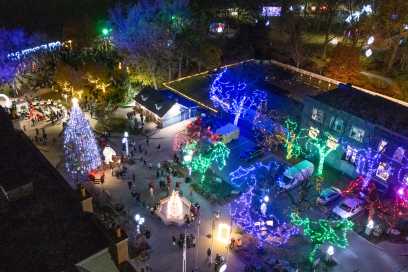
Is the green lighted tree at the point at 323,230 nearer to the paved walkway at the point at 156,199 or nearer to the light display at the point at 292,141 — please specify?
the paved walkway at the point at 156,199

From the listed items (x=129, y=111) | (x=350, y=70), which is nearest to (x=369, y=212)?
(x=350, y=70)

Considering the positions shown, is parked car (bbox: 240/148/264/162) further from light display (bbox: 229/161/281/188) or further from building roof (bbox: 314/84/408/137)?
building roof (bbox: 314/84/408/137)

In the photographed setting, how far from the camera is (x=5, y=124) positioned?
98.5ft

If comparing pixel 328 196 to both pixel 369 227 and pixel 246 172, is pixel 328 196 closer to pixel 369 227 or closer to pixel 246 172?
pixel 369 227

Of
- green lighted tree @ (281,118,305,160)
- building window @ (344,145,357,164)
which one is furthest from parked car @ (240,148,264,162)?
building window @ (344,145,357,164)

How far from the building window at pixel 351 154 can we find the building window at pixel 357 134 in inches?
48.3

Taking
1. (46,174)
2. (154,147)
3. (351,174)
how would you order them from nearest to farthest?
(46,174) → (351,174) → (154,147)

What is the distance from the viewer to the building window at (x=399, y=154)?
116ft

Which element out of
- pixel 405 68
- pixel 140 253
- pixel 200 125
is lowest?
pixel 140 253

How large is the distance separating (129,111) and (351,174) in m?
27.9

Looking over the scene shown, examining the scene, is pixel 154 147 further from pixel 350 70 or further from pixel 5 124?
pixel 350 70

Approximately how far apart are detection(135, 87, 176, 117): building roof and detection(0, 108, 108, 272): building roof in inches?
881

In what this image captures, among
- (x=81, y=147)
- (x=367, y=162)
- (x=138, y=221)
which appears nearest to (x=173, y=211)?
(x=138, y=221)

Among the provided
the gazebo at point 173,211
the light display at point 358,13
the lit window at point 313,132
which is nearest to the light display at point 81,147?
the gazebo at point 173,211
